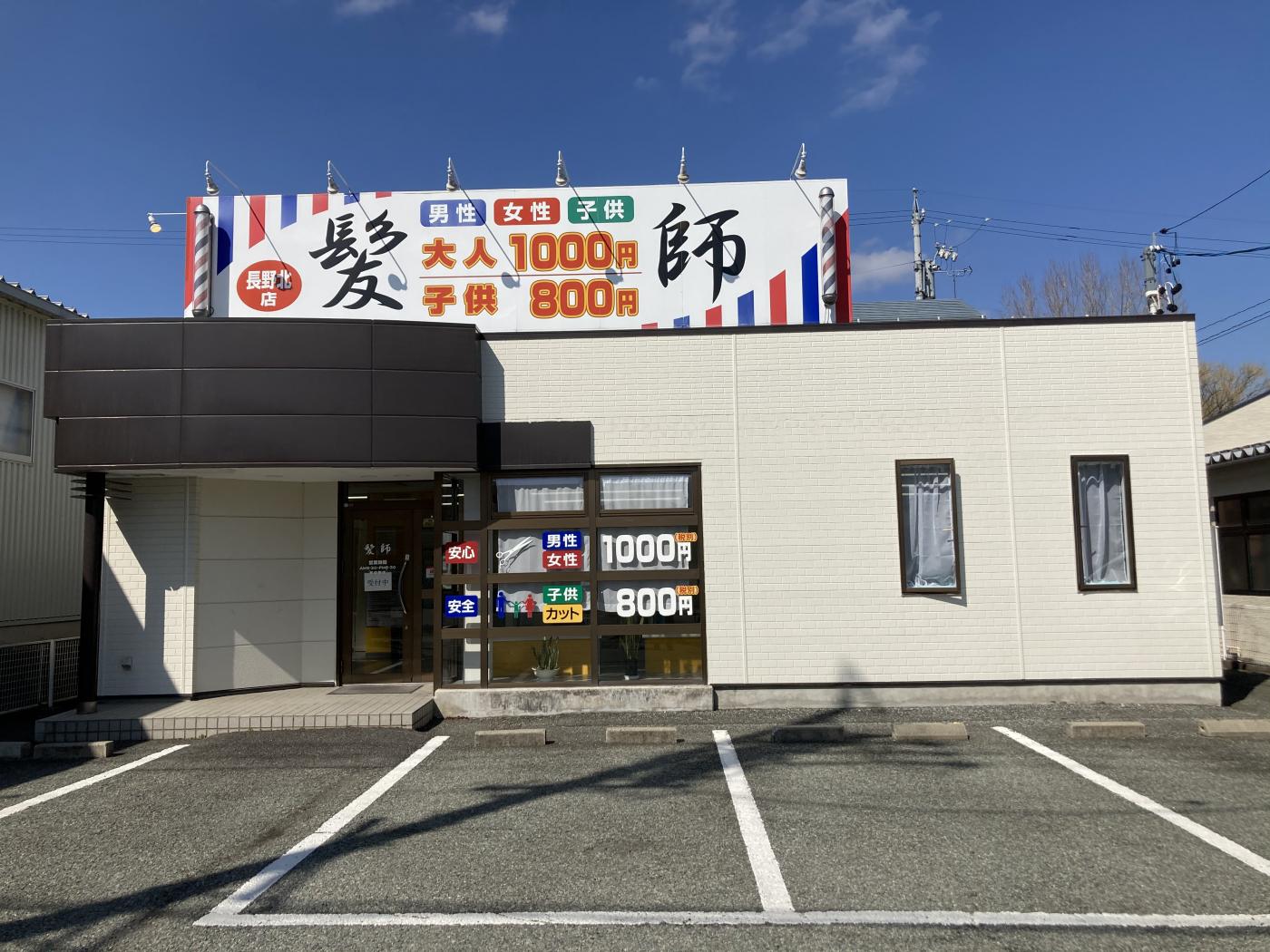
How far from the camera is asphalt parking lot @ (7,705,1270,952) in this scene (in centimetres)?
393

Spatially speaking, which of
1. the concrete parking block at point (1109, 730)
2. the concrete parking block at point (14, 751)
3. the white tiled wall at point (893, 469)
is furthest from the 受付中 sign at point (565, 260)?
the concrete parking block at point (1109, 730)

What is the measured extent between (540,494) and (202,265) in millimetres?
6148

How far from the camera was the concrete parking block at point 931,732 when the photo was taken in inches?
289

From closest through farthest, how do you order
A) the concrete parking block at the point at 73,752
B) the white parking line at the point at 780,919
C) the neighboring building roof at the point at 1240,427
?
the white parking line at the point at 780,919, the concrete parking block at the point at 73,752, the neighboring building roof at the point at 1240,427

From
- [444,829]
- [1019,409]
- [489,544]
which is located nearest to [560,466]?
[489,544]

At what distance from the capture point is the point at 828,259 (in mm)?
11078

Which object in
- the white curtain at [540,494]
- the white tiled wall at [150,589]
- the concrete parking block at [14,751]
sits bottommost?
the concrete parking block at [14,751]

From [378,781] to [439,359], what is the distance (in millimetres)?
4282

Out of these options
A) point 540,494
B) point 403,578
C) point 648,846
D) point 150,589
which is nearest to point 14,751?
point 150,589

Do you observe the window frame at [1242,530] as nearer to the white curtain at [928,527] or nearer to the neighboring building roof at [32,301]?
the white curtain at [928,527]

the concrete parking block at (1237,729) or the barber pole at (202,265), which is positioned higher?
the barber pole at (202,265)

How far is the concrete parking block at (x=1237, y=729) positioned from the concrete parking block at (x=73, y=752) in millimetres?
10016

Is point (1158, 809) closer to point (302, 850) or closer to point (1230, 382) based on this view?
point (302, 850)

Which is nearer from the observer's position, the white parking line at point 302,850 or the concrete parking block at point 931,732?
the white parking line at point 302,850
